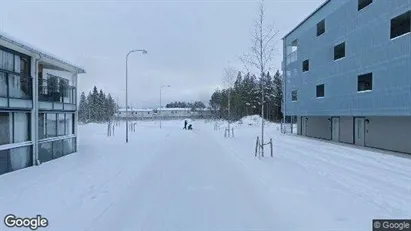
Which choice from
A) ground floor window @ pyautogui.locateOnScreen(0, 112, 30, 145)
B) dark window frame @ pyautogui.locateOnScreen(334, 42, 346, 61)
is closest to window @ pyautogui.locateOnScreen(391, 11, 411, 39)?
dark window frame @ pyautogui.locateOnScreen(334, 42, 346, 61)

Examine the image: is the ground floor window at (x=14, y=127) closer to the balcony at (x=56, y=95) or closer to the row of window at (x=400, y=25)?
the balcony at (x=56, y=95)

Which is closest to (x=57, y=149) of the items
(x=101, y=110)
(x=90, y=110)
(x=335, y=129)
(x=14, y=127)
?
(x=14, y=127)

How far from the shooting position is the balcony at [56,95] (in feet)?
58.6

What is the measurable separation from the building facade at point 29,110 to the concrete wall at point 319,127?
950 inches

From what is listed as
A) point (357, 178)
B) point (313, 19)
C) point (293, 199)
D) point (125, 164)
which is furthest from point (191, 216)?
point (313, 19)

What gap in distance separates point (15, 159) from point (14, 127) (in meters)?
1.26

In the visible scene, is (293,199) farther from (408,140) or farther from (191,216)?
(408,140)

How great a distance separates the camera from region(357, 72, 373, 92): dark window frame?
25.4m

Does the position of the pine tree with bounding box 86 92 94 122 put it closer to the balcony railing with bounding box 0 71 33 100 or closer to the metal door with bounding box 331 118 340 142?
the metal door with bounding box 331 118 340 142

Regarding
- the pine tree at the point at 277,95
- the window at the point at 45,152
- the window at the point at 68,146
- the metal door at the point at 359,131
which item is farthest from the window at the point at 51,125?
the pine tree at the point at 277,95

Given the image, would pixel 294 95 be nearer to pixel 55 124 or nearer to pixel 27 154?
pixel 55 124

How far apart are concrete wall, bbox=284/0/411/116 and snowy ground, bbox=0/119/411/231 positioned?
25.7ft

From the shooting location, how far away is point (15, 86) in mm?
14836

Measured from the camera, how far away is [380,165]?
1695 cm
